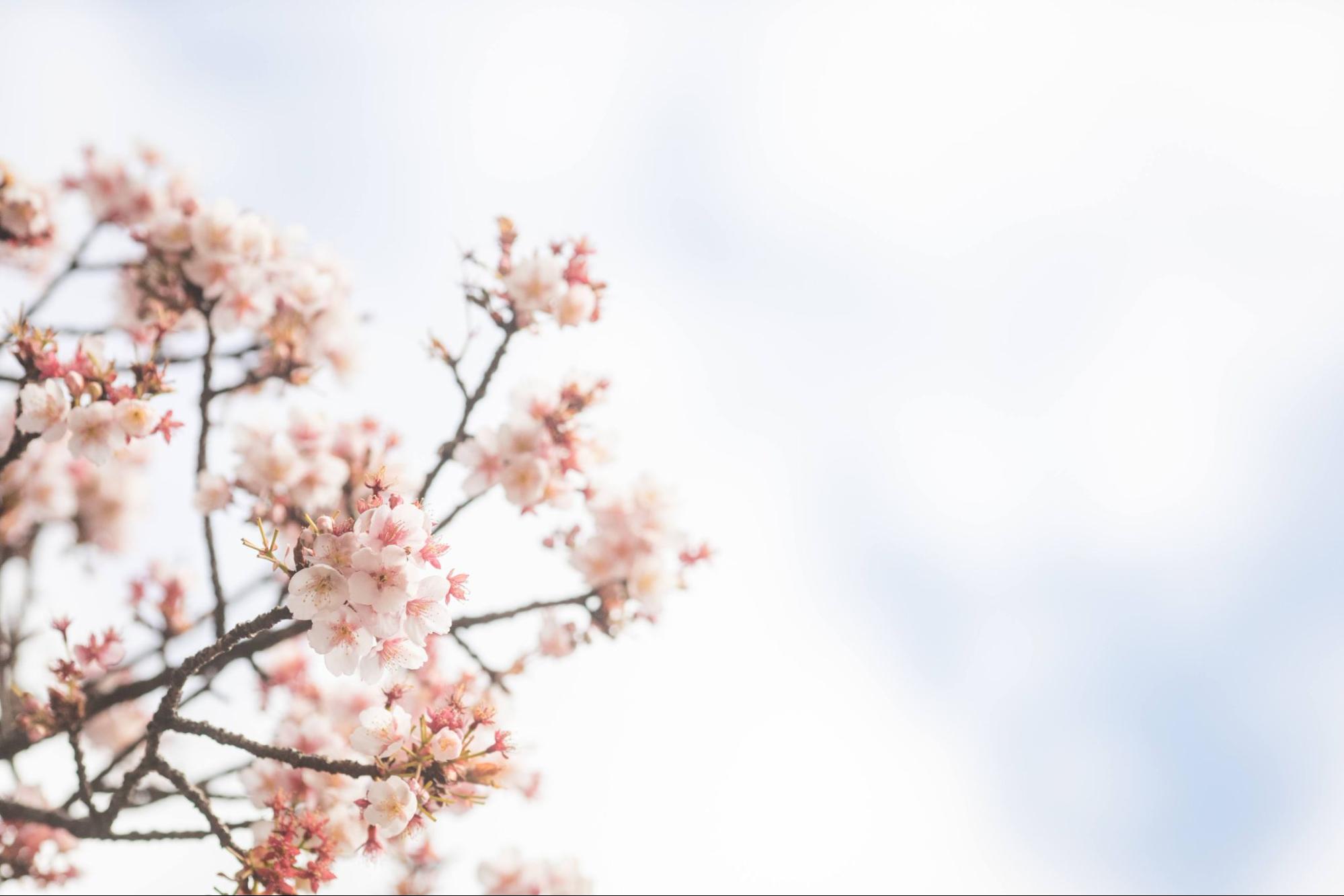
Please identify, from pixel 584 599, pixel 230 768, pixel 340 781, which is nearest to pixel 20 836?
pixel 230 768

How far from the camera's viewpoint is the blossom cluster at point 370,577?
2.59 meters

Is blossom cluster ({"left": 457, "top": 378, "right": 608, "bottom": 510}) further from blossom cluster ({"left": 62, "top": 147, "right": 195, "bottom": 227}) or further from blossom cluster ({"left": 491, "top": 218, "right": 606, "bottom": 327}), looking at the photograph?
blossom cluster ({"left": 62, "top": 147, "right": 195, "bottom": 227})

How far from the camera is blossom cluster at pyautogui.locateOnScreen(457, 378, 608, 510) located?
4.96 metres

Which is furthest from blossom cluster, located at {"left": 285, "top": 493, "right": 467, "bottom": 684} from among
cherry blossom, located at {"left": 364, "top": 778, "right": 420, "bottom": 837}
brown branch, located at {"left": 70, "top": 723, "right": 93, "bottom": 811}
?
Result: brown branch, located at {"left": 70, "top": 723, "right": 93, "bottom": 811}

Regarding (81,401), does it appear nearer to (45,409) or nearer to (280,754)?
(45,409)

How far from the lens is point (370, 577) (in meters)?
2.62

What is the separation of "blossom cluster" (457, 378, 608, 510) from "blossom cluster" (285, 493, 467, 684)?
7.14 ft

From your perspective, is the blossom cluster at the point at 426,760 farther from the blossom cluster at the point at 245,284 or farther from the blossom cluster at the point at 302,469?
the blossom cluster at the point at 245,284

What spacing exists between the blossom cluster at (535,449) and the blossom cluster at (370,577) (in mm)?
2176

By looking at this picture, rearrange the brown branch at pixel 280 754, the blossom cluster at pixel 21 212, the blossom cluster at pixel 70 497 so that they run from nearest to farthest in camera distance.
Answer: the brown branch at pixel 280 754 < the blossom cluster at pixel 21 212 < the blossom cluster at pixel 70 497

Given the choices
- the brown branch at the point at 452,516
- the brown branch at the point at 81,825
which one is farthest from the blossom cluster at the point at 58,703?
the brown branch at the point at 452,516

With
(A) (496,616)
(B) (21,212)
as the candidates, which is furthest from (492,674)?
(B) (21,212)

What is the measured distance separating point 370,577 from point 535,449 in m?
2.43

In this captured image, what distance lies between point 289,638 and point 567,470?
174cm
